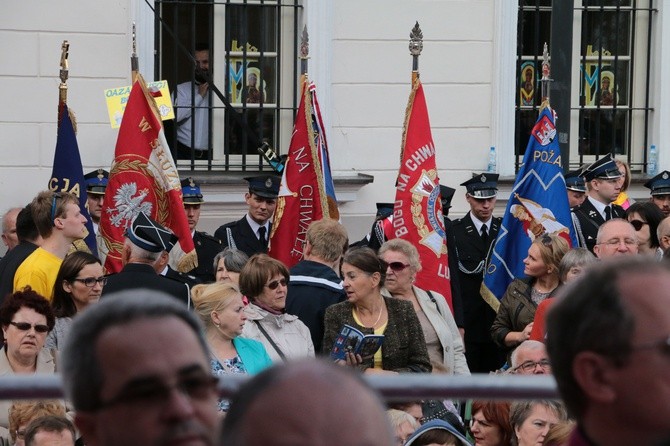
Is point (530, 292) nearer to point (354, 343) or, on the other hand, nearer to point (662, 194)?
point (354, 343)

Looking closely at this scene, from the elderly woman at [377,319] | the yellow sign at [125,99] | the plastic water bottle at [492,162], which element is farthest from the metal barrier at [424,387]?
the plastic water bottle at [492,162]

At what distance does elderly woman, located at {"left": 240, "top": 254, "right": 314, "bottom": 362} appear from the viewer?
268 inches

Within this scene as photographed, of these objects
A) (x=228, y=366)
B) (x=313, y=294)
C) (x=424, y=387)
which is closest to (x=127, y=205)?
(x=313, y=294)

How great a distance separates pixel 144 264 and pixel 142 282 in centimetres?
27

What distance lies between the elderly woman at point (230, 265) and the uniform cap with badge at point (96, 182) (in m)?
2.07

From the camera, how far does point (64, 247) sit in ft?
25.6

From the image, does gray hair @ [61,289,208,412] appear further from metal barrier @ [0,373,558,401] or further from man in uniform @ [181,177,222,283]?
man in uniform @ [181,177,222,283]

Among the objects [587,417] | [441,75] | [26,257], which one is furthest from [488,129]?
[587,417]

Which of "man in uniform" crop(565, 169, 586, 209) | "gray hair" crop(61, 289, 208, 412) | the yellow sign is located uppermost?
the yellow sign

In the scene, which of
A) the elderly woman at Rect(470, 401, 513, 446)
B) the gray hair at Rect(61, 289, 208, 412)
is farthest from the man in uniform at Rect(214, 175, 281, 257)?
the gray hair at Rect(61, 289, 208, 412)

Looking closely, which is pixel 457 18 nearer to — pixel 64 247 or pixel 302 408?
pixel 64 247

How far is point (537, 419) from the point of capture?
547 cm

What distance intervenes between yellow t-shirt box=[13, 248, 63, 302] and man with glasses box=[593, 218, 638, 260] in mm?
2990

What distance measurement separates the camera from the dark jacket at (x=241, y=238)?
10.1 m
